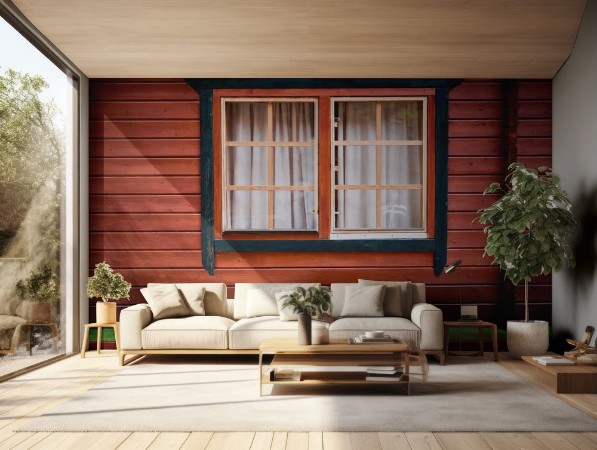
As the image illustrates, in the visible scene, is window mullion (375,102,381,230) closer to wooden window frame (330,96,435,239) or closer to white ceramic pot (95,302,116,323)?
wooden window frame (330,96,435,239)

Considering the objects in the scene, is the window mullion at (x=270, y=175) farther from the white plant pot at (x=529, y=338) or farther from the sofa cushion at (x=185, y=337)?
the white plant pot at (x=529, y=338)

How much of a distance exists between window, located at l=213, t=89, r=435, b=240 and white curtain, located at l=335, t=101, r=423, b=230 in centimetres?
A: 1

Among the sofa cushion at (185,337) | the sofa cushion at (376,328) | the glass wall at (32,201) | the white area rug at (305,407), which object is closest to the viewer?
the white area rug at (305,407)

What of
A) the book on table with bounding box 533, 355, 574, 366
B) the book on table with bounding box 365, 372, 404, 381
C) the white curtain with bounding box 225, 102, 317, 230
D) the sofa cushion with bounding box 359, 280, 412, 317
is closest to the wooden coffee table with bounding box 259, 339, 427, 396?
the book on table with bounding box 365, 372, 404, 381

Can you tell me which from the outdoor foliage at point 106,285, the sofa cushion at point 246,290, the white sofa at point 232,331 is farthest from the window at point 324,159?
the white sofa at point 232,331

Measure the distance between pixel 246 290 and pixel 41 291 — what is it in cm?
205

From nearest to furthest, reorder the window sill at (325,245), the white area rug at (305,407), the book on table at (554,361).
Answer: the white area rug at (305,407) < the book on table at (554,361) < the window sill at (325,245)

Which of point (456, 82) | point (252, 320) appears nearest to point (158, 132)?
point (252, 320)

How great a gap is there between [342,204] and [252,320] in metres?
1.73

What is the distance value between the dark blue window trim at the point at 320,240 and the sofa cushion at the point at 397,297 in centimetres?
51

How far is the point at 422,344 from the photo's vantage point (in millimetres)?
6207

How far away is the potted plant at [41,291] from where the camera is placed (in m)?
5.79

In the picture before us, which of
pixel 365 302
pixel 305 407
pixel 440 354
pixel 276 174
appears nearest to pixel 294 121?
pixel 276 174

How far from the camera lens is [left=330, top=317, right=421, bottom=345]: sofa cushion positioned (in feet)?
20.3
